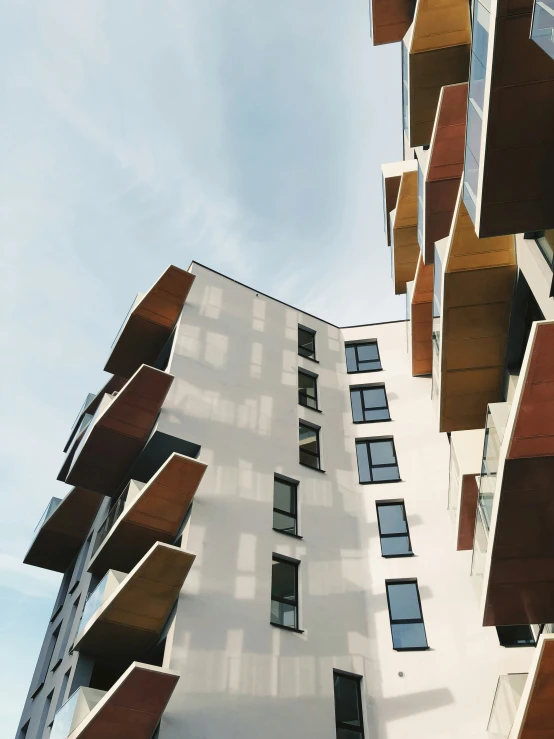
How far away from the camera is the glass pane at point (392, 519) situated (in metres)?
16.7

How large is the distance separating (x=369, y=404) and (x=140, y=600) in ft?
34.5

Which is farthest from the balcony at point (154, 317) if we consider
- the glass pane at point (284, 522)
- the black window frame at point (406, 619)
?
the black window frame at point (406, 619)

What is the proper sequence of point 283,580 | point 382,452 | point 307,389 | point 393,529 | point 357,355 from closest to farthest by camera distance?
1. point 283,580
2. point 393,529
3. point 382,452
4. point 307,389
5. point 357,355

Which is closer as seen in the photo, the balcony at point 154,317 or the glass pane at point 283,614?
the glass pane at point 283,614

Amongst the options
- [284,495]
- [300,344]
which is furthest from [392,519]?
[300,344]

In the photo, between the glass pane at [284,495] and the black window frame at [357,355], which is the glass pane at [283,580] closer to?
the glass pane at [284,495]

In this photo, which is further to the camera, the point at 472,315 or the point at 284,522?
the point at 284,522

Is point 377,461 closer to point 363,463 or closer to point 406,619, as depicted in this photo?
point 363,463

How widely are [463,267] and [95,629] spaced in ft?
32.3

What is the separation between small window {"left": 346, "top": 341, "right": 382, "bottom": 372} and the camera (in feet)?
72.8

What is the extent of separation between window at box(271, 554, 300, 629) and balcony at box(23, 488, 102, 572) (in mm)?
8113

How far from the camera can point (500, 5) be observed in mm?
6637

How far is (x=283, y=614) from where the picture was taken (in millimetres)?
13945

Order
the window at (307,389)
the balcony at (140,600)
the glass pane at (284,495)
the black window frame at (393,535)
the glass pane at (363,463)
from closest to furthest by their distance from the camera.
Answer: the balcony at (140,600)
the black window frame at (393,535)
the glass pane at (284,495)
the glass pane at (363,463)
the window at (307,389)
